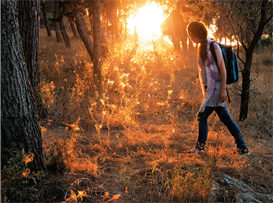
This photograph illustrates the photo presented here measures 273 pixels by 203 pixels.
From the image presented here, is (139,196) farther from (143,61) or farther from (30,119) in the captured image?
(143,61)

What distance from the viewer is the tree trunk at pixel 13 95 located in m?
2.36

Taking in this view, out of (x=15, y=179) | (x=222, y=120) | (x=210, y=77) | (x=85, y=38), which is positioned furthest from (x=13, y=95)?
(x=85, y=38)

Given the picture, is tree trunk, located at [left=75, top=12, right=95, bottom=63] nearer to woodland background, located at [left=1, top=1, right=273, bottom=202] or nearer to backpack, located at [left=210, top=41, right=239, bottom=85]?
woodland background, located at [left=1, top=1, right=273, bottom=202]

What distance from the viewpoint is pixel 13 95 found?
2.42 meters

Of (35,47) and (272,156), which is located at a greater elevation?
(35,47)

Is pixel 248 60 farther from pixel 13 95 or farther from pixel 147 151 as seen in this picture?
pixel 13 95

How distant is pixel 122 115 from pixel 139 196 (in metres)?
2.76

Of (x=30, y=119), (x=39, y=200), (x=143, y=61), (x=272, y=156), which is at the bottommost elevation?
(x=272, y=156)

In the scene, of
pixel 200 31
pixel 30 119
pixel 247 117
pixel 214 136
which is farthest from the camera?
pixel 247 117

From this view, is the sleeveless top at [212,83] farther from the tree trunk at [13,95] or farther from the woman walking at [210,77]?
the tree trunk at [13,95]

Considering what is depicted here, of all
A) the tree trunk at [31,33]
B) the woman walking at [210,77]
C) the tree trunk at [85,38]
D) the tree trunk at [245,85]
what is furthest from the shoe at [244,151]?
the tree trunk at [85,38]

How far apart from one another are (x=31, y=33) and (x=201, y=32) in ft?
11.5

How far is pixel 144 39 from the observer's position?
14102 millimetres

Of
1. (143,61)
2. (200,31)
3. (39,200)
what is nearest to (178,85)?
(143,61)
